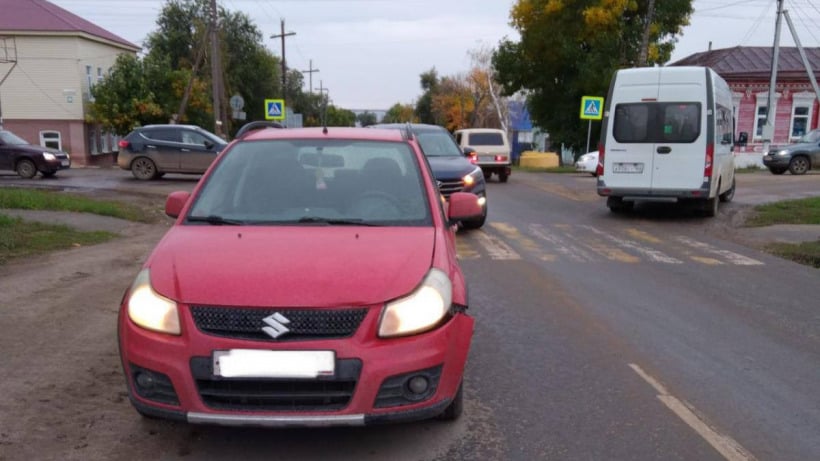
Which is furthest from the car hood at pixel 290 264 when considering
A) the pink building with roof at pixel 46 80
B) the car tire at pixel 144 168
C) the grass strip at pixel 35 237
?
the pink building with roof at pixel 46 80

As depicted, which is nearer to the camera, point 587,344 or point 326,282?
point 326,282

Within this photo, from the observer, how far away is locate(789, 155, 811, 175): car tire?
25016 millimetres

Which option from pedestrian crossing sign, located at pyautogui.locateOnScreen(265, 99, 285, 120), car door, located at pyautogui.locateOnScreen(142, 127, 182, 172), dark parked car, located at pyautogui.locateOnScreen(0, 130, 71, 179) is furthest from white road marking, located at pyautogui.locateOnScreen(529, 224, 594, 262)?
pedestrian crossing sign, located at pyautogui.locateOnScreen(265, 99, 285, 120)

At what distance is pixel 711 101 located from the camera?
13.1 m

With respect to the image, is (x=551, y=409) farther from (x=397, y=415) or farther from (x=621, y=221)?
(x=621, y=221)

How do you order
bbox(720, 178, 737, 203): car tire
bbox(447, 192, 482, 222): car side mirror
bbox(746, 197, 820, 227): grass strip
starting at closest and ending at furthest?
1. bbox(447, 192, 482, 222): car side mirror
2. bbox(746, 197, 820, 227): grass strip
3. bbox(720, 178, 737, 203): car tire

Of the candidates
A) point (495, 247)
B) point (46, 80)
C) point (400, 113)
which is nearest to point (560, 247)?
point (495, 247)

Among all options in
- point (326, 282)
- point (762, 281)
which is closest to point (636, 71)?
point (762, 281)

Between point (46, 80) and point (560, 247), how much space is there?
33.6 metres

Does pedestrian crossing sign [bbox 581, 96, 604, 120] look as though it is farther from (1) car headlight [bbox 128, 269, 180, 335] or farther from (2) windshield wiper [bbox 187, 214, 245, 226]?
(1) car headlight [bbox 128, 269, 180, 335]

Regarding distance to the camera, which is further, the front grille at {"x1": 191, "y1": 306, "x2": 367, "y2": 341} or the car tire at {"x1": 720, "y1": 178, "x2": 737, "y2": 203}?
the car tire at {"x1": 720, "y1": 178, "x2": 737, "y2": 203}

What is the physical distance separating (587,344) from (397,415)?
276 centimetres

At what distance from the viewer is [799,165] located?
2511cm

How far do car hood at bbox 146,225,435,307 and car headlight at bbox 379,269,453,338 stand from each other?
0.05 meters
